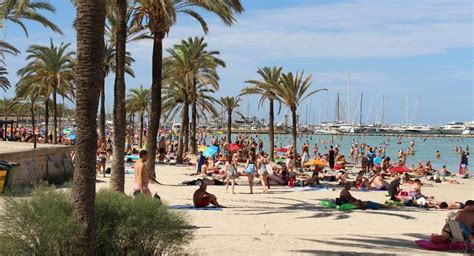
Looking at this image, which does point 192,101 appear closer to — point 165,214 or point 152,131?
point 152,131

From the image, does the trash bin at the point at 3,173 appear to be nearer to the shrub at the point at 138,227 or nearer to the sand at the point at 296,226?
the sand at the point at 296,226

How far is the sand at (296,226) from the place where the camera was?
9031 mm

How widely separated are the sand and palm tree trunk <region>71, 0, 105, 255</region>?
2118 mm

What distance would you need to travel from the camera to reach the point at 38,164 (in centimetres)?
1717

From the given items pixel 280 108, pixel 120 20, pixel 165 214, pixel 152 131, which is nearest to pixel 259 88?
pixel 280 108

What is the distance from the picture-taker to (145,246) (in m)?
6.73

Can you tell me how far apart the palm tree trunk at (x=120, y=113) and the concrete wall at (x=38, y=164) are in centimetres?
372

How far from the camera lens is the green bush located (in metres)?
5.98

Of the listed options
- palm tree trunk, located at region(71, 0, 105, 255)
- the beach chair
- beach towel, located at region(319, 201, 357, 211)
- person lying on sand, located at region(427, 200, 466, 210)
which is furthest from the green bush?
person lying on sand, located at region(427, 200, 466, 210)

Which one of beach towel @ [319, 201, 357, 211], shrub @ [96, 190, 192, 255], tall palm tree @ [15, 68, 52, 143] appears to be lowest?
beach towel @ [319, 201, 357, 211]

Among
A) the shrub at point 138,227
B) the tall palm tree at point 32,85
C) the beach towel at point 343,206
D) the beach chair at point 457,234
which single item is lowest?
the beach towel at point 343,206

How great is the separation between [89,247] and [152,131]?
43.2 ft

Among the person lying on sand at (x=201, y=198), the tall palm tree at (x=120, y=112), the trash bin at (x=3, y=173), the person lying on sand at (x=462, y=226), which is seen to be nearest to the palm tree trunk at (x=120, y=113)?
the tall palm tree at (x=120, y=112)

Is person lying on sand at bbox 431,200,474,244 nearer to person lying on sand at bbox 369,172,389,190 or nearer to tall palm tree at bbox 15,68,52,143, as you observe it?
person lying on sand at bbox 369,172,389,190
